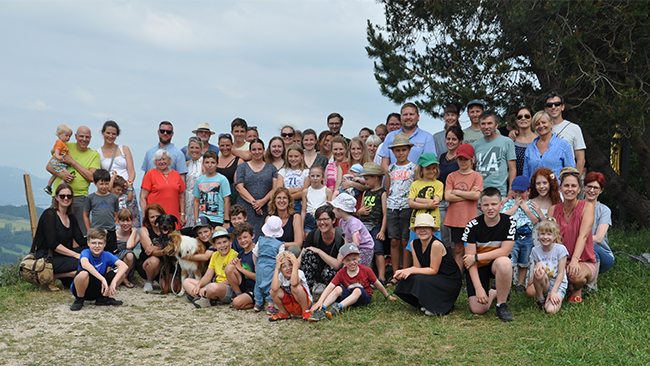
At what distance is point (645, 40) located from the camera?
8.01m

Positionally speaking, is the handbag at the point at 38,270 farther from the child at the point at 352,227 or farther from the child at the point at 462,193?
the child at the point at 462,193

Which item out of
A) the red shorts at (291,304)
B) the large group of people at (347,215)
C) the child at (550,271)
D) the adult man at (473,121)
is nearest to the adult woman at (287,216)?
the large group of people at (347,215)

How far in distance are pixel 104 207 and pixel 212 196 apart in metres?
1.46

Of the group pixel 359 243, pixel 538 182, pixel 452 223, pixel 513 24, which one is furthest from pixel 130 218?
pixel 513 24

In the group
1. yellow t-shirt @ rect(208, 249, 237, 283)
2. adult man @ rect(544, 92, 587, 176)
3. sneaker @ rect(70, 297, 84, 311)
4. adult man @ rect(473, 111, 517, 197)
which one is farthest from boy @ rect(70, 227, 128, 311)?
adult man @ rect(544, 92, 587, 176)

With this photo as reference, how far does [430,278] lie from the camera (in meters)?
5.18

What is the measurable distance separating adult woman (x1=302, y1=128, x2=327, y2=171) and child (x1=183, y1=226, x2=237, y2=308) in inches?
72.5

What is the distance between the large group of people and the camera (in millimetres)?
5195

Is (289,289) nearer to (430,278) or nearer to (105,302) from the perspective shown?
(430,278)

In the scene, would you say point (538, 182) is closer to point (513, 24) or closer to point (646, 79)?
point (513, 24)

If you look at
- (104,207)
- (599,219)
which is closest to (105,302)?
(104,207)

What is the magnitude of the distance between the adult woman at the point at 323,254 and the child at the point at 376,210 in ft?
3.04

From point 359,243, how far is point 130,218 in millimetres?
3278

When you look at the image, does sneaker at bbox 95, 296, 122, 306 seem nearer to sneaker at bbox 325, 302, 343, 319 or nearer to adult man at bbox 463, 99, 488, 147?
sneaker at bbox 325, 302, 343, 319
